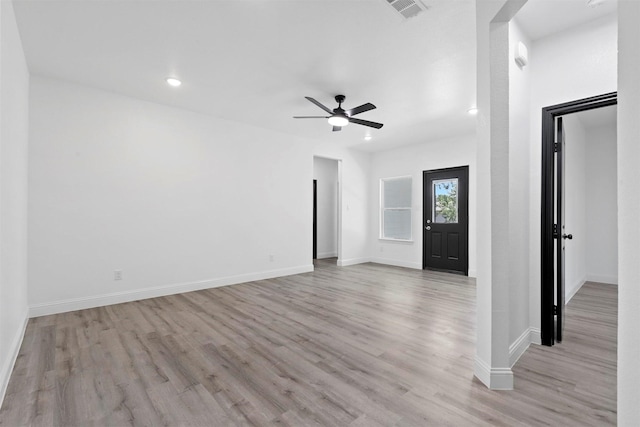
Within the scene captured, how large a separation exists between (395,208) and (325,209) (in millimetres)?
2026

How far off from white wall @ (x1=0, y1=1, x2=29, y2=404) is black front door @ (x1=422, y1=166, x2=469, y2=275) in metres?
6.28

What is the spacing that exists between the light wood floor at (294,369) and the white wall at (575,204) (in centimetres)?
62

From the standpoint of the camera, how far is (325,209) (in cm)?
830

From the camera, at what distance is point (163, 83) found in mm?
3656

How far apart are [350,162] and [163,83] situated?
4361 millimetres

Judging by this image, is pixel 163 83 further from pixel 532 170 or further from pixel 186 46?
pixel 532 170

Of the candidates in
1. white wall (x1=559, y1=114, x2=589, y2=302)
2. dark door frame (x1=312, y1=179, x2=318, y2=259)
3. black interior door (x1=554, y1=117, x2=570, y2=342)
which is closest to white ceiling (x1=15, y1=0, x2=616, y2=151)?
black interior door (x1=554, y1=117, x2=570, y2=342)

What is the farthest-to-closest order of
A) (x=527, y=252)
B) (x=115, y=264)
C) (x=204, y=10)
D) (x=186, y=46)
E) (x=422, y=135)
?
(x=422, y=135), (x=115, y=264), (x=186, y=46), (x=527, y=252), (x=204, y=10)

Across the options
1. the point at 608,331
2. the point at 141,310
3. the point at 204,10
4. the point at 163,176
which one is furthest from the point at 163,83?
the point at 608,331

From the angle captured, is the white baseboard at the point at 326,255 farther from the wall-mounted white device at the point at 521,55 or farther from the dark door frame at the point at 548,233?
the wall-mounted white device at the point at 521,55

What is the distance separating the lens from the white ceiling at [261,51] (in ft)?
7.80

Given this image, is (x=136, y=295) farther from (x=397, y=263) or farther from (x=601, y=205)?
(x=601, y=205)

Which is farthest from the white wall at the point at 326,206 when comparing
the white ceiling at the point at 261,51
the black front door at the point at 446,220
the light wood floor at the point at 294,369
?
the light wood floor at the point at 294,369

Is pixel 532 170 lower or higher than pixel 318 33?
lower
